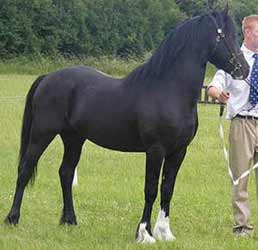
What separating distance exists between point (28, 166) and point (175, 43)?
2.17 meters

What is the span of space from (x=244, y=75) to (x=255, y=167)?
39.0 inches

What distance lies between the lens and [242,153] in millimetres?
6605

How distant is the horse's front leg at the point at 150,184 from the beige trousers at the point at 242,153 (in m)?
0.86

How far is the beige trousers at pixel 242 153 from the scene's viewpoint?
6594 millimetres

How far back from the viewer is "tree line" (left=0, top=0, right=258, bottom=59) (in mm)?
46906

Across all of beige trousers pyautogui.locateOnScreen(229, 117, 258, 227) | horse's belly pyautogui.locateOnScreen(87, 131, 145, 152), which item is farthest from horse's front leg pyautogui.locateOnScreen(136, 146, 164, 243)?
beige trousers pyautogui.locateOnScreen(229, 117, 258, 227)

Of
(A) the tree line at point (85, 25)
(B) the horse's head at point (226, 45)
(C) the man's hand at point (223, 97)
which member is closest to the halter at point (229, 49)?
(B) the horse's head at point (226, 45)

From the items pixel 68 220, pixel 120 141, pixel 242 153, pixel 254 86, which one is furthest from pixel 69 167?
pixel 254 86

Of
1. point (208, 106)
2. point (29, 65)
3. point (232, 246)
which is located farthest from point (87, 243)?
point (29, 65)

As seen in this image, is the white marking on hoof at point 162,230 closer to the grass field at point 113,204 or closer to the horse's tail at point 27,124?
the grass field at point 113,204

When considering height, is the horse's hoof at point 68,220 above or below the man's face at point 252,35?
below

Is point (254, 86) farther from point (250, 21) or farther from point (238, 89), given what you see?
point (250, 21)

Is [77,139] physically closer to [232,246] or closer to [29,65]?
[232,246]

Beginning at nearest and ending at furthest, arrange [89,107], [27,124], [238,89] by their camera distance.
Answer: [238,89] → [89,107] → [27,124]
